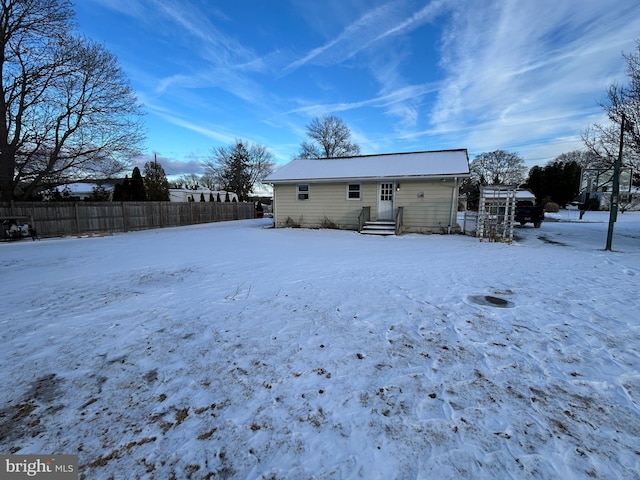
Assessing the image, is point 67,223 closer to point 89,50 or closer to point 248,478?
point 89,50

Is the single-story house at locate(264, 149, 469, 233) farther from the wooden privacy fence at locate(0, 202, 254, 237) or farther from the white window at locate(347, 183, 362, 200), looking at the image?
the wooden privacy fence at locate(0, 202, 254, 237)

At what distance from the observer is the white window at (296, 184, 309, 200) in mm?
15781

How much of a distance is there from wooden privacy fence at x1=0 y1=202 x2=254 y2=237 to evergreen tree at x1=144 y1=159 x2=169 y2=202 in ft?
36.3

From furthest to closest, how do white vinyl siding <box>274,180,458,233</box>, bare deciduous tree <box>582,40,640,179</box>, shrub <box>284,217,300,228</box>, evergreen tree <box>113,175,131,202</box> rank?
evergreen tree <box>113,175,131,202</box>, shrub <box>284,217,300,228</box>, white vinyl siding <box>274,180,458,233</box>, bare deciduous tree <box>582,40,640,179</box>

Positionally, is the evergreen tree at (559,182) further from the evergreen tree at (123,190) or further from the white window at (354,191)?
the evergreen tree at (123,190)

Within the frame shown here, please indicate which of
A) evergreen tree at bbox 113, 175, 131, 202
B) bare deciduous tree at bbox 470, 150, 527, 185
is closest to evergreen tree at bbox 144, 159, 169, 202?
evergreen tree at bbox 113, 175, 131, 202

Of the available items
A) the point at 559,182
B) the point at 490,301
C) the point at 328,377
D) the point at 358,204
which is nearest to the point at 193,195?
the point at 358,204

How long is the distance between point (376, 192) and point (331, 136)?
2499 centimetres

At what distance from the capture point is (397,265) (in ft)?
22.8

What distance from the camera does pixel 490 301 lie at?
4.46 metres

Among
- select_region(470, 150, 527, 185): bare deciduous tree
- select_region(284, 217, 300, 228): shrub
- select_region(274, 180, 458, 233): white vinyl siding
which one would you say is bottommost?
select_region(284, 217, 300, 228): shrub

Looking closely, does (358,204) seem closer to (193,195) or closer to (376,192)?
(376,192)

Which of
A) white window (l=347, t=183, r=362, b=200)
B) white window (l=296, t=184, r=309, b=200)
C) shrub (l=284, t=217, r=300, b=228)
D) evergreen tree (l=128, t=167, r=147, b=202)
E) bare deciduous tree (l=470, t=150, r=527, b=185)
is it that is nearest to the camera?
white window (l=347, t=183, r=362, b=200)

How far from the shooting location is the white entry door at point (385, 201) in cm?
1423
